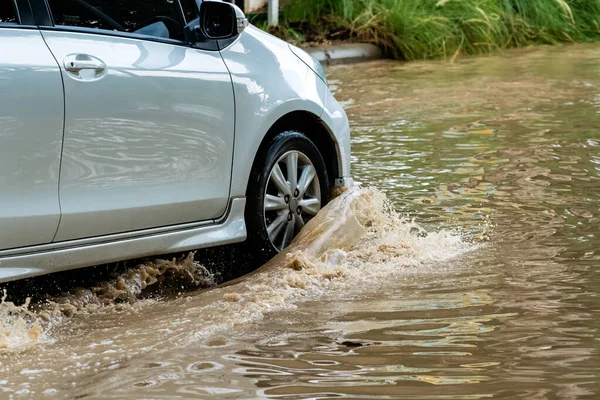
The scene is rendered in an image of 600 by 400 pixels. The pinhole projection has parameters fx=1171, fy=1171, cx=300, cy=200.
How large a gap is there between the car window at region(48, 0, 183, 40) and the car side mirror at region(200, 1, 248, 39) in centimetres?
13

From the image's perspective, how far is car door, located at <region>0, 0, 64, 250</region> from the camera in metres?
4.27

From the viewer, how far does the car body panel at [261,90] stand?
5.34 m

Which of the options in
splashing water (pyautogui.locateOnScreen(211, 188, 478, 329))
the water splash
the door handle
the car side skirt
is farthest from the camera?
splashing water (pyautogui.locateOnScreen(211, 188, 478, 329))

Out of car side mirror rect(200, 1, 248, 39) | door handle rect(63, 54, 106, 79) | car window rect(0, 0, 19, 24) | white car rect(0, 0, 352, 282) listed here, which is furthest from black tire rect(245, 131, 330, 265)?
car window rect(0, 0, 19, 24)

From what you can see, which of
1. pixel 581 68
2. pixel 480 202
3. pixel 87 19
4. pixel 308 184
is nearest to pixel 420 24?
pixel 581 68

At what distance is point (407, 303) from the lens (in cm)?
475

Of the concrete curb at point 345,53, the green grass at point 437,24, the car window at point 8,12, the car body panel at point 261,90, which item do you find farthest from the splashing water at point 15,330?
the green grass at point 437,24

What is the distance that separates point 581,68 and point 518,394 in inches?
439

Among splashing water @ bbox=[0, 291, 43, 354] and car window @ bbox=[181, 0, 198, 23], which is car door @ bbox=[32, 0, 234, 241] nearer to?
car window @ bbox=[181, 0, 198, 23]

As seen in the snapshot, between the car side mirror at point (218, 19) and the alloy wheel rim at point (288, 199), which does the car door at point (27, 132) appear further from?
the alloy wheel rim at point (288, 199)

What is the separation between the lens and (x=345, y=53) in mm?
15578

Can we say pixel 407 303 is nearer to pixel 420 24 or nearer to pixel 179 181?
pixel 179 181

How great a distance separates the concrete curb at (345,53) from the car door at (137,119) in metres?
9.91

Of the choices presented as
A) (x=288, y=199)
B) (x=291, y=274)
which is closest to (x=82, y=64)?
(x=291, y=274)
